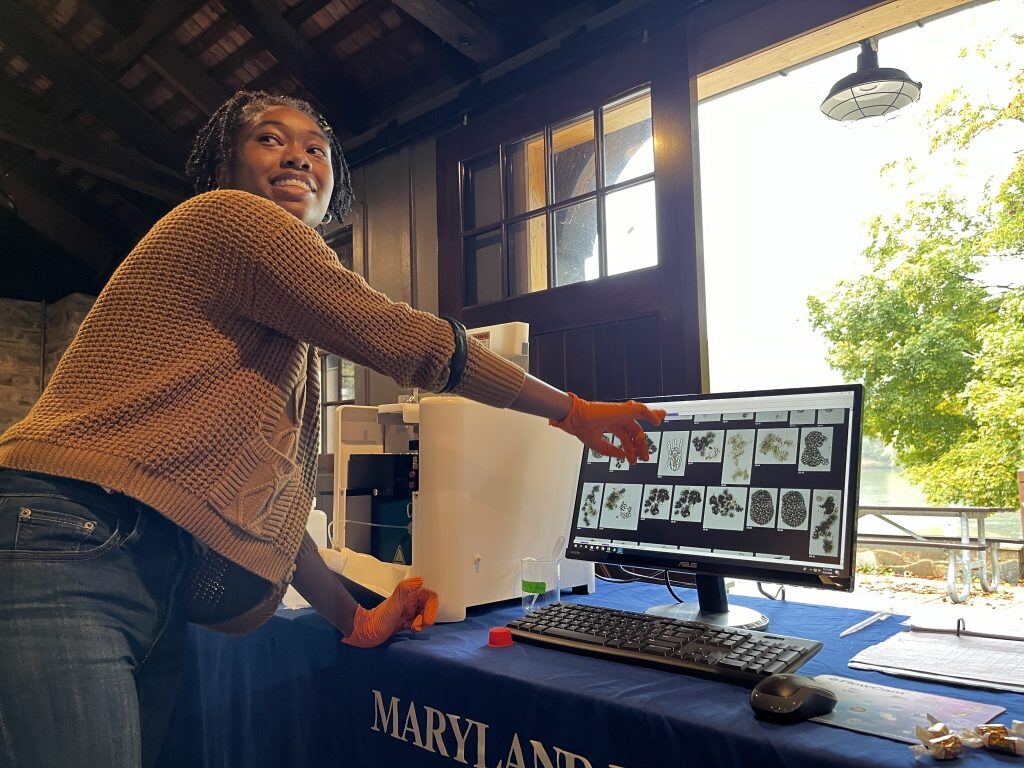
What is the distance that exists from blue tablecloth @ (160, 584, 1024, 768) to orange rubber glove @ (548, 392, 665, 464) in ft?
1.07

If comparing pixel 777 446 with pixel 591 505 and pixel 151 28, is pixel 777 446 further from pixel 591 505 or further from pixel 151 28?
pixel 151 28

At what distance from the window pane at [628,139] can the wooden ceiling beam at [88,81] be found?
275 cm

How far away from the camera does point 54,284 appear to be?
5.79m

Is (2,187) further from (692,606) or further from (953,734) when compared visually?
(953,734)

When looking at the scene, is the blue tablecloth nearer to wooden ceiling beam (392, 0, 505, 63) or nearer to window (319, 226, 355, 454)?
wooden ceiling beam (392, 0, 505, 63)

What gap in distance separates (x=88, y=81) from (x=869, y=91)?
396 centimetres

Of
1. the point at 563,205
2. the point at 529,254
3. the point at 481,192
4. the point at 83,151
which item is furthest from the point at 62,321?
the point at 563,205

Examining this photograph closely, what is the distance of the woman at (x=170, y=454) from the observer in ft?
2.61

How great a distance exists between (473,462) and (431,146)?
202 cm

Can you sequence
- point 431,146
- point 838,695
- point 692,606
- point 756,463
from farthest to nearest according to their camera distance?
1. point 431,146
2. point 692,606
3. point 756,463
4. point 838,695

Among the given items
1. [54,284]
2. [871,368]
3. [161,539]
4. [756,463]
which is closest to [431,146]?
[756,463]

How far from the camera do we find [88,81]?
12.3 ft

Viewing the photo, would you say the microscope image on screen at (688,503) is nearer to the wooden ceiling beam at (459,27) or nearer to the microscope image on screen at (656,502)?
the microscope image on screen at (656,502)

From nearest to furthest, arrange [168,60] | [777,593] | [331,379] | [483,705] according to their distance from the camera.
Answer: [483,705], [777,593], [168,60], [331,379]
